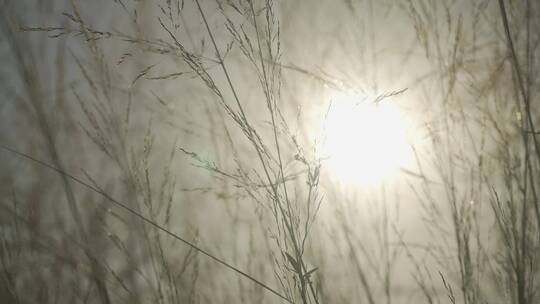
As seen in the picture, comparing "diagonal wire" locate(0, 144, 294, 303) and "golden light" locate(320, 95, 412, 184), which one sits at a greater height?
"golden light" locate(320, 95, 412, 184)

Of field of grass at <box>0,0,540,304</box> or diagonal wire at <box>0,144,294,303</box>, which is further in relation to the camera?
field of grass at <box>0,0,540,304</box>

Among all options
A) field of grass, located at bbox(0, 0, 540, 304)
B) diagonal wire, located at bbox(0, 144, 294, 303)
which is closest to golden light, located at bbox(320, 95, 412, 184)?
field of grass, located at bbox(0, 0, 540, 304)

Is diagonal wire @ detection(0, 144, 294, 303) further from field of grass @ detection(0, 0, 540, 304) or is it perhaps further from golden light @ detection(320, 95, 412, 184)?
golden light @ detection(320, 95, 412, 184)

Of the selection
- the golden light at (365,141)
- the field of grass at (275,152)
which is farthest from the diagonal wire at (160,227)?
the golden light at (365,141)

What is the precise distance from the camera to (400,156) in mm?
883

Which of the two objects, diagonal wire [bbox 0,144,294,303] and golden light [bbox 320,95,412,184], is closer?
diagonal wire [bbox 0,144,294,303]

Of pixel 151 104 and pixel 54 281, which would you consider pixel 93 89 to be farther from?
pixel 54 281

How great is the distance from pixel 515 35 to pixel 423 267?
51 cm

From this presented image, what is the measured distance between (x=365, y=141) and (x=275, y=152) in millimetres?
193

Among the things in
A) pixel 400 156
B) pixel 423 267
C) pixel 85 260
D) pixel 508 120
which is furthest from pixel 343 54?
pixel 85 260

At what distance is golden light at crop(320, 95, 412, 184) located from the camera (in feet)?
2.86

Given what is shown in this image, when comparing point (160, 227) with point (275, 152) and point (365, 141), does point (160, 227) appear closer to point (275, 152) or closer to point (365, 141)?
point (275, 152)

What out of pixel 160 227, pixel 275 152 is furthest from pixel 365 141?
pixel 160 227

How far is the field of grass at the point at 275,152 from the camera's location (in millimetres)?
832
